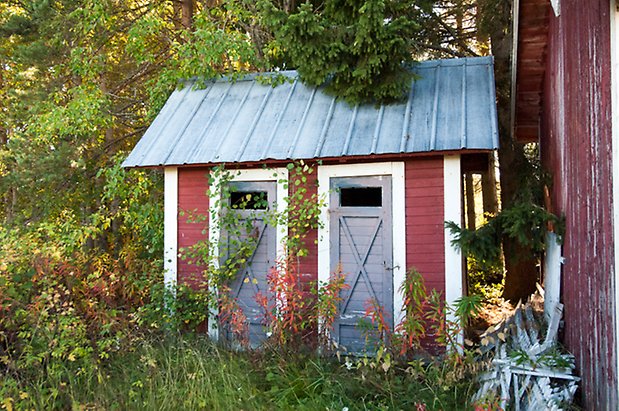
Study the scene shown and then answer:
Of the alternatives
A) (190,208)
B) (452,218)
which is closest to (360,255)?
(452,218)

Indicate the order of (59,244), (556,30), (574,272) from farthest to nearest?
(59,244)
(556,30)
(574,272)

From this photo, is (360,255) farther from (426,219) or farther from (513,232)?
(513,232)

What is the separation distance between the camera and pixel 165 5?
12.2 metres

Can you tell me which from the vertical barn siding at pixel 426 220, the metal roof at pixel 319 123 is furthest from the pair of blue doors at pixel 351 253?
the metal roof at pixel 319 123

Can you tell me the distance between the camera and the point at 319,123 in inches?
287

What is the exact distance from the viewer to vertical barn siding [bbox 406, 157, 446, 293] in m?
6.31

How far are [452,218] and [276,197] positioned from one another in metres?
2.50

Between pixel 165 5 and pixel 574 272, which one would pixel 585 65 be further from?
pixel 165 5

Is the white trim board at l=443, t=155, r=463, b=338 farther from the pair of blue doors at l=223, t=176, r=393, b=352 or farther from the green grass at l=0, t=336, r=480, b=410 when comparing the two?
the green grass at l=0, t=336, r=480, b=410

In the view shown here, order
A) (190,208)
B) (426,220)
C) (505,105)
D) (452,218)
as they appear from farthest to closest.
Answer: (505,105) < (190,208) < (426,220) < (452,218)

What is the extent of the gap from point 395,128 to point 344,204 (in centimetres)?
145

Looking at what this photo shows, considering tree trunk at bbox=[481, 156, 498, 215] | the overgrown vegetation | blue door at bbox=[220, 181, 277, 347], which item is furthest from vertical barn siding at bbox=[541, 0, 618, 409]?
tree trunk at bbox=[481, 156, 498, 215]

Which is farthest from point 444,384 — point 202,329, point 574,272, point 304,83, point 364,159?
point 304,83

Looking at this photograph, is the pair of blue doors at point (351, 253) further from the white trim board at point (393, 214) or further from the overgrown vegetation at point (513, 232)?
the overgrown vegetation at point (513, 232)
